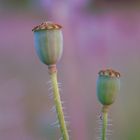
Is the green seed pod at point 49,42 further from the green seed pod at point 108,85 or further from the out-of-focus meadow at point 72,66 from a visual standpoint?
the out-of-focus meadow at point 72,66

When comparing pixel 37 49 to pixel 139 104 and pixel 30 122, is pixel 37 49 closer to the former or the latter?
pixel 30 122

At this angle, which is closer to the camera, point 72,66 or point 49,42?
point 49,42

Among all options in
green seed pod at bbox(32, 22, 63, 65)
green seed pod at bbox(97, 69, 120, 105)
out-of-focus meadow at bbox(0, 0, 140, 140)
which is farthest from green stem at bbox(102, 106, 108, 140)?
out-of-focus meadow at bbox(0, 0, 140, 140)

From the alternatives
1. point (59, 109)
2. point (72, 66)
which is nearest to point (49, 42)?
point (59, 109)

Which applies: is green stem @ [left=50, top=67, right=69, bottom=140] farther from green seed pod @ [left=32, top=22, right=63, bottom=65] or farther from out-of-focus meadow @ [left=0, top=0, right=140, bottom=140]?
out-of-focus meadow @ [left=0, top=0, right=140, bottom=140]

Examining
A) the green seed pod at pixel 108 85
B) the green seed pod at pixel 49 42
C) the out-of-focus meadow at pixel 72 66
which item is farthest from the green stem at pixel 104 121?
the out-of-focus meadow at pixel 72 66

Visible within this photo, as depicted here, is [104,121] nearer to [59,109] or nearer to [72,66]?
[59,109]
